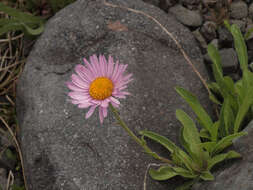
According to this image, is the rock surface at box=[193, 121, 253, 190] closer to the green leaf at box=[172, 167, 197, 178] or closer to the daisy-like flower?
the green leaf at box=[172, 167, 197, 178]

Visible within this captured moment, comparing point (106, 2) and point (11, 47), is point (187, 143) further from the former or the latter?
point (11, 47)

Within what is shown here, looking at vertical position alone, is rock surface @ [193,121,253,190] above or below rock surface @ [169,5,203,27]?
below

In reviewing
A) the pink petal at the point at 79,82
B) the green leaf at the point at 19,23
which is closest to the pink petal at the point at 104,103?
the pink petal at the point at 79,82

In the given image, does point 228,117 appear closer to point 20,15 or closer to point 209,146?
point 209,146

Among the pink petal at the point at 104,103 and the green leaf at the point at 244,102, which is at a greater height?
the pink petal at the point at 104,103

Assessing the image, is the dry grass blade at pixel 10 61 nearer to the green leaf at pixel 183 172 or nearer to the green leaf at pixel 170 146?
the green leaf at pixel 170 146

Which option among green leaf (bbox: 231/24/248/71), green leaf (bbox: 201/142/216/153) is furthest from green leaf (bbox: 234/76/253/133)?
green leaf (bbox: 231/24/248/71)

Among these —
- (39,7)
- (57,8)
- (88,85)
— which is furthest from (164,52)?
(39,7)

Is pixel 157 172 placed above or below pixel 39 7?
below
